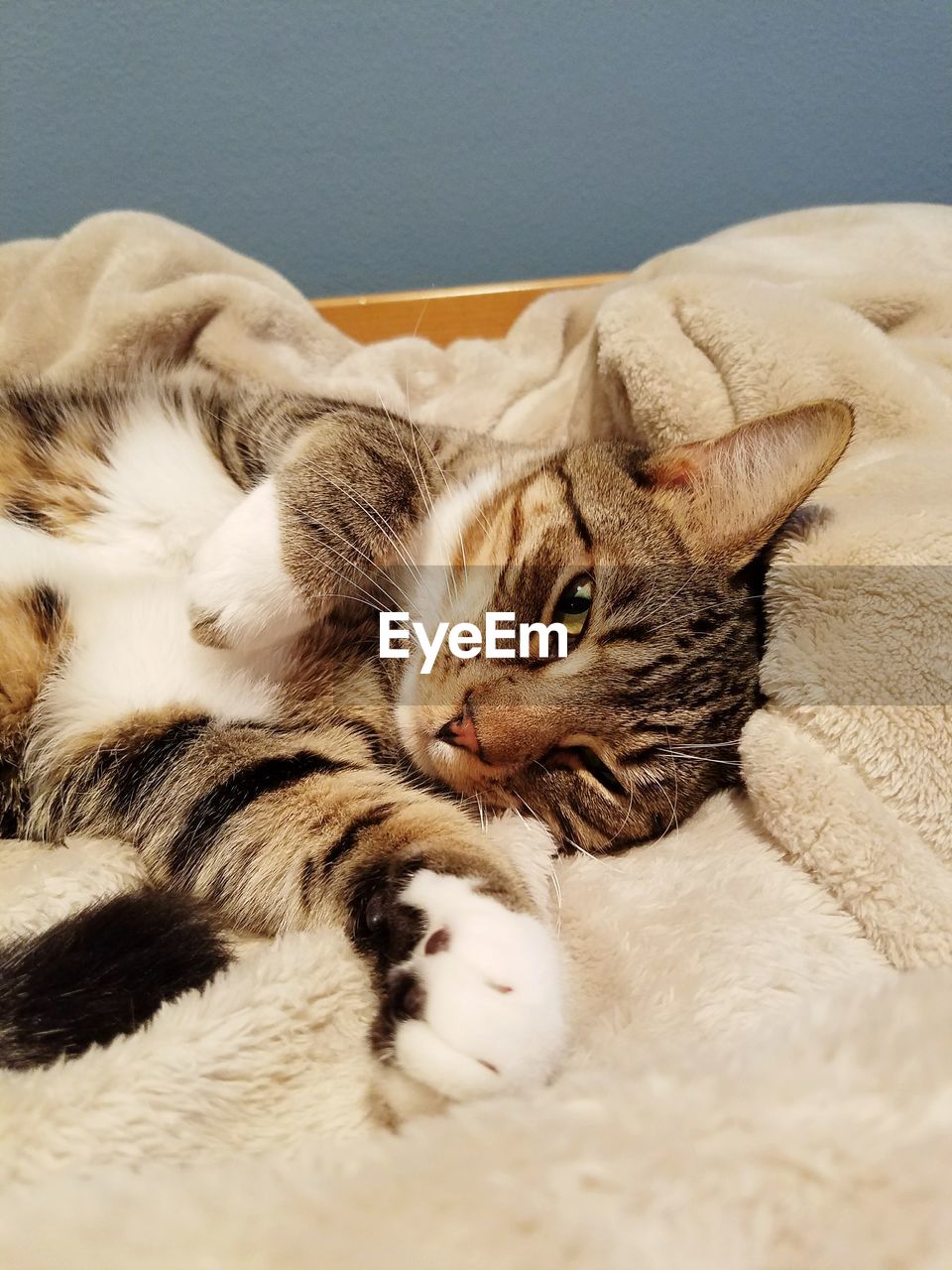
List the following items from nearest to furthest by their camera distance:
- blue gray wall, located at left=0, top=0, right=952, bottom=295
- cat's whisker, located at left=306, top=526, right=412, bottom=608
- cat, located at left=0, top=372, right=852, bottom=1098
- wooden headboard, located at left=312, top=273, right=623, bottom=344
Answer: cat, located at left=0, top=372, right=852, bottom=1098
cat's whisker, located at left=306, top=526, right=412, bottom=608
blue gray wall, located at left=0, top=0, right=952, bottom=295
wooden headboard, located at left=312, top=273, right=623, bottom=344

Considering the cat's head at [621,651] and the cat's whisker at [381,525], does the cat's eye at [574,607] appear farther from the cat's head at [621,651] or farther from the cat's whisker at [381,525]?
the cat's whisker at [381,525]

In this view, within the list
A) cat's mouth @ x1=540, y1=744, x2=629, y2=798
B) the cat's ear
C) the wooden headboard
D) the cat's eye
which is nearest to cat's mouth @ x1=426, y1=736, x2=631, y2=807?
cat's mouth @ x1=540, y1=744, x2=629, y2=798

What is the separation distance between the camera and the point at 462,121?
169 centimetres

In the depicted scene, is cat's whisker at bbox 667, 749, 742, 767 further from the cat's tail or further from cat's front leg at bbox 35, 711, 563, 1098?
the cat's tail

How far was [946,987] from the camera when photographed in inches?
20.3

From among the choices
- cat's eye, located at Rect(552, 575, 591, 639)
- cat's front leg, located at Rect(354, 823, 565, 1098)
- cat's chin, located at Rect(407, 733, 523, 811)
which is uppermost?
cat's eye, located at Rect(552, 575, 591, 639)

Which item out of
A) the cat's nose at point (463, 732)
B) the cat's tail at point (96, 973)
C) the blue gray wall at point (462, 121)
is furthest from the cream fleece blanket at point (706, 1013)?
the blue gray wall at point (462, 121)

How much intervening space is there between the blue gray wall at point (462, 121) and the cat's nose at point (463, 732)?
1471mm

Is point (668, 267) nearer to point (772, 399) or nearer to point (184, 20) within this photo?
point (772, 399)

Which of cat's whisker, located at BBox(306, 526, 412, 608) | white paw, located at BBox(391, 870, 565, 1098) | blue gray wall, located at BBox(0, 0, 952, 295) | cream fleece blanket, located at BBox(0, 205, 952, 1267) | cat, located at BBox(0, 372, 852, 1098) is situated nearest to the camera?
cream fleece blanket, located at BBox(0, 205, 952, 1267)

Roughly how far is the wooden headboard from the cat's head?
3.81ft

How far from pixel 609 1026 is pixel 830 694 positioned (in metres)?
0.35

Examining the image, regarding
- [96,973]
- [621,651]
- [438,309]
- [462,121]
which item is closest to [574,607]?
[621,651]

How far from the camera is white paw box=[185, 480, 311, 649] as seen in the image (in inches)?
30.2
